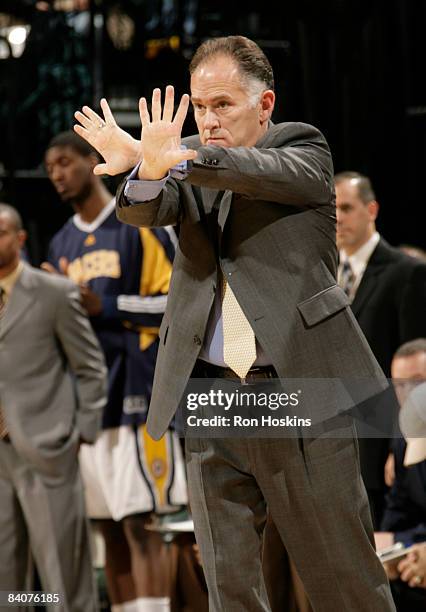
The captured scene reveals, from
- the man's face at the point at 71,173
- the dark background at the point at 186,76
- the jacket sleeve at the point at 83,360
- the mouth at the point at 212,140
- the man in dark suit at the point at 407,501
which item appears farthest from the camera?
the dark background at the point at 186,76

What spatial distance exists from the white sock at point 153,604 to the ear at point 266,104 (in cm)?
256

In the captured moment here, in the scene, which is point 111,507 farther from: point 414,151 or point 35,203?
point 414,151

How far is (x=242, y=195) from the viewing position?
2.59 meters

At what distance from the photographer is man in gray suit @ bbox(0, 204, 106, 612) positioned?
4.23 m

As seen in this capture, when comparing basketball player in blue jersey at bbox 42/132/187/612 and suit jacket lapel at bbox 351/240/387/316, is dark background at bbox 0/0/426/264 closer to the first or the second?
basketball player in blue jersey at bbox 42/132/187/612

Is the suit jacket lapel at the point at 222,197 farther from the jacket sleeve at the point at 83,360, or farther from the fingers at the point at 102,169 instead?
the jacket sleeve at the point at 83,360

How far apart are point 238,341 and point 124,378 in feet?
7.68

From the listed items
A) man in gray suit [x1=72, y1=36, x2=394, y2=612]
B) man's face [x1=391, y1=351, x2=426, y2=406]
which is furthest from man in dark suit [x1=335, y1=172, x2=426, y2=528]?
man in gray suit [x1=72, y1=36, x2=394, y2=612]

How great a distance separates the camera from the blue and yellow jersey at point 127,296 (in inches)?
187

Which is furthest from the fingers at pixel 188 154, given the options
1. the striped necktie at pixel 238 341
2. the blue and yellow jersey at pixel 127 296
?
the blue and yellow jersey at pixel 127 296

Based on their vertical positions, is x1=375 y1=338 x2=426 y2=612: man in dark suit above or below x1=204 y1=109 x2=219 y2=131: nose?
below

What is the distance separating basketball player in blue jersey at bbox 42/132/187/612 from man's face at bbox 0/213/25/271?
11.6 inches

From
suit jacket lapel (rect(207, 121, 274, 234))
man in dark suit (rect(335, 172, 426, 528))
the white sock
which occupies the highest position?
suit jacket lapel (rect(207, 121, 274, 234))

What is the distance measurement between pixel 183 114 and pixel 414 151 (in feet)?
11.5
